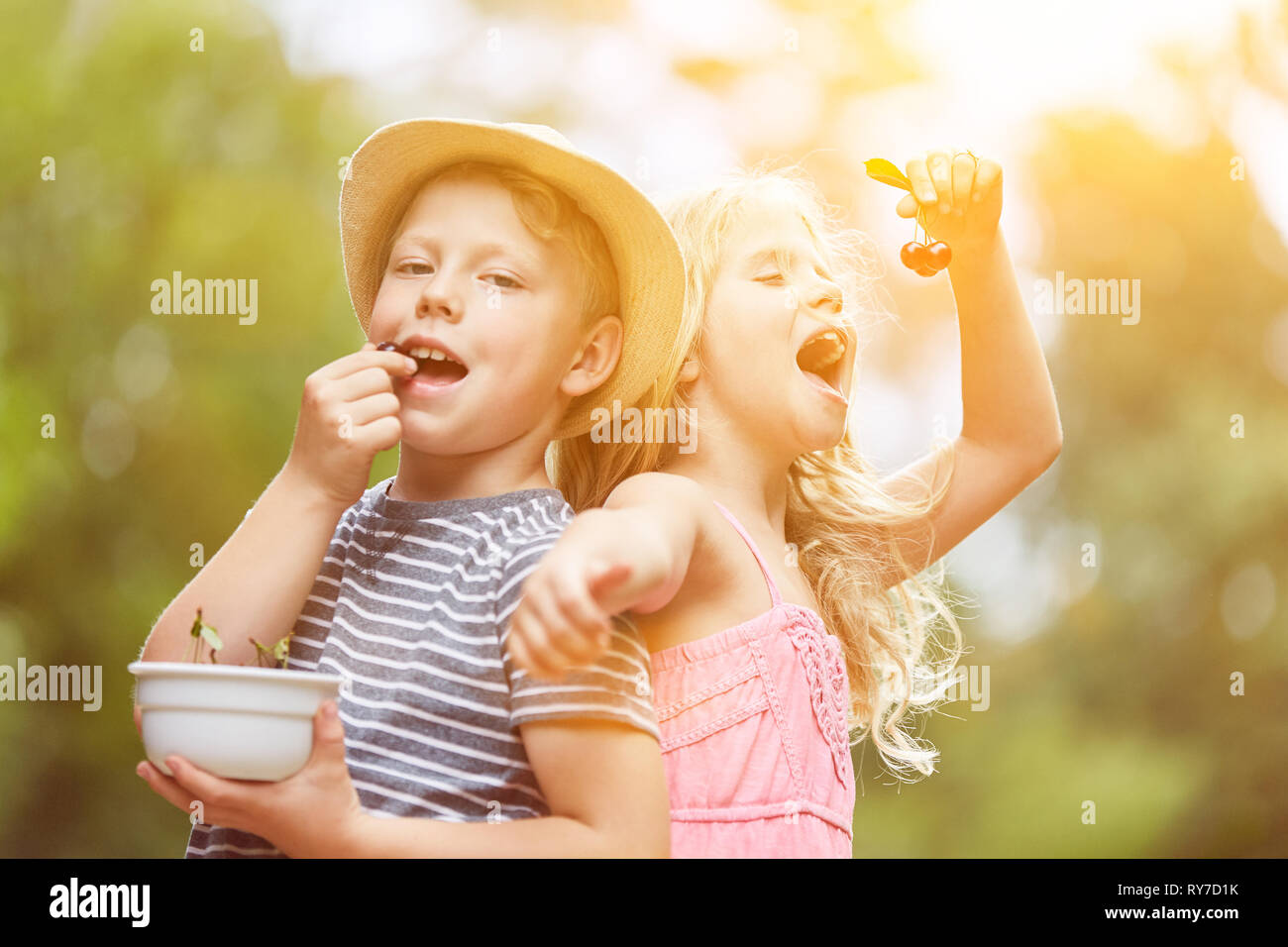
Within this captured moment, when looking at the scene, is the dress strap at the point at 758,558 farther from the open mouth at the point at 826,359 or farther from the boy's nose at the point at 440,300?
the boy's nose at the point at 440,300

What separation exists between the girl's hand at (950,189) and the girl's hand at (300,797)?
0.74 metres

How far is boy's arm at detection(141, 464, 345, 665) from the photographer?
97cm

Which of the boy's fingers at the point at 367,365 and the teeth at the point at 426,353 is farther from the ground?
the teeth at the point at 426,353

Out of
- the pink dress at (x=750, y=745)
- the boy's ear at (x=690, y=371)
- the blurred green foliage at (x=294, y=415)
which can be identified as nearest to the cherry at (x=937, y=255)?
the boy's ear at (x=690, y=371)

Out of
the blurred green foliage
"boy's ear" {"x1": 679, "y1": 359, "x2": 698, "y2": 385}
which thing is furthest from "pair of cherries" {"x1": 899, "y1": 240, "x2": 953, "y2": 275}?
the blurred green foliage

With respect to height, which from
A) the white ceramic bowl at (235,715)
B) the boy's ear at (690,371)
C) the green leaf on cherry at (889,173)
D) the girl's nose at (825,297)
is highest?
the green leaf on cherry at (889,173)

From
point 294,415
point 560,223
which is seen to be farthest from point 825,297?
point 294,415

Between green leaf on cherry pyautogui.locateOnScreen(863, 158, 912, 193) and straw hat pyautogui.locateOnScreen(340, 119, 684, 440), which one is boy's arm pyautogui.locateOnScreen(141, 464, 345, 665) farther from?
green leaf on cherry pyautogui.locateOnScreen(863, 158, 912, 193)

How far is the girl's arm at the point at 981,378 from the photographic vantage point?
1220 mm

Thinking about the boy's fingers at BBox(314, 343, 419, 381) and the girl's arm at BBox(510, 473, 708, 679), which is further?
the boy's fingers at BBox(314, 343, 419, 381)

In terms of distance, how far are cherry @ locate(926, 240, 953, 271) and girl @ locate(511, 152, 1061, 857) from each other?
2cm

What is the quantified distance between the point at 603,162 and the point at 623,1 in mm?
2234
